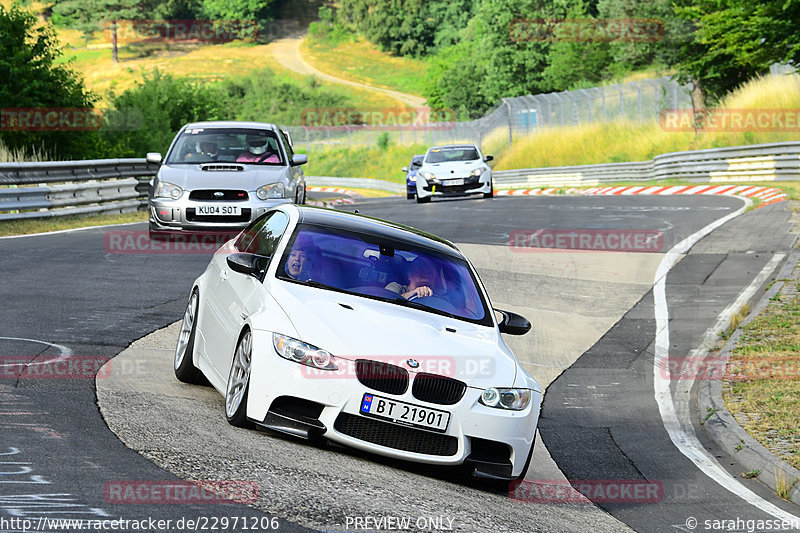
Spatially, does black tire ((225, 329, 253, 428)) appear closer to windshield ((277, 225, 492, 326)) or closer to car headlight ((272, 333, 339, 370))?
car headlight ((272, 333, 339, 370))

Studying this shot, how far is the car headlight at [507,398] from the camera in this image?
6836 mm

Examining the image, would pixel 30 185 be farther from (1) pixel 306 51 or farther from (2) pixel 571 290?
(1) pixel 306 51

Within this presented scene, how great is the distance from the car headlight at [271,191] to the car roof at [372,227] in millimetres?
7975

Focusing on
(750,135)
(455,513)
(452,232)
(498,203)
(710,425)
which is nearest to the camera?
(455,513)

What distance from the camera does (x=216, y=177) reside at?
54.6ft

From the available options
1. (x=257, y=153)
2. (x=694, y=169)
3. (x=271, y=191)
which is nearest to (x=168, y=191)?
(x=271, y=191)

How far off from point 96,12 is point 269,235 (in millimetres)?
150826

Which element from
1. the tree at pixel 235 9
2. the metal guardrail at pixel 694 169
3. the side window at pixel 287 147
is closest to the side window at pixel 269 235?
the side window at pixel 287 147

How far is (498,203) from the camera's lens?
96.8 ft

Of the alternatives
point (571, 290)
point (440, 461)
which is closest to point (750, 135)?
point (571, 290)

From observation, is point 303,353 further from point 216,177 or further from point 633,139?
point 633,139

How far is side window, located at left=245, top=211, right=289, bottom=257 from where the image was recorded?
8.15 meters

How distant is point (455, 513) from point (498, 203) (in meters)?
23.8

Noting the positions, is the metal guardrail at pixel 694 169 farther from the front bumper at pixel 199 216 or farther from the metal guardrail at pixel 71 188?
the front bumper at pixel 199 216
